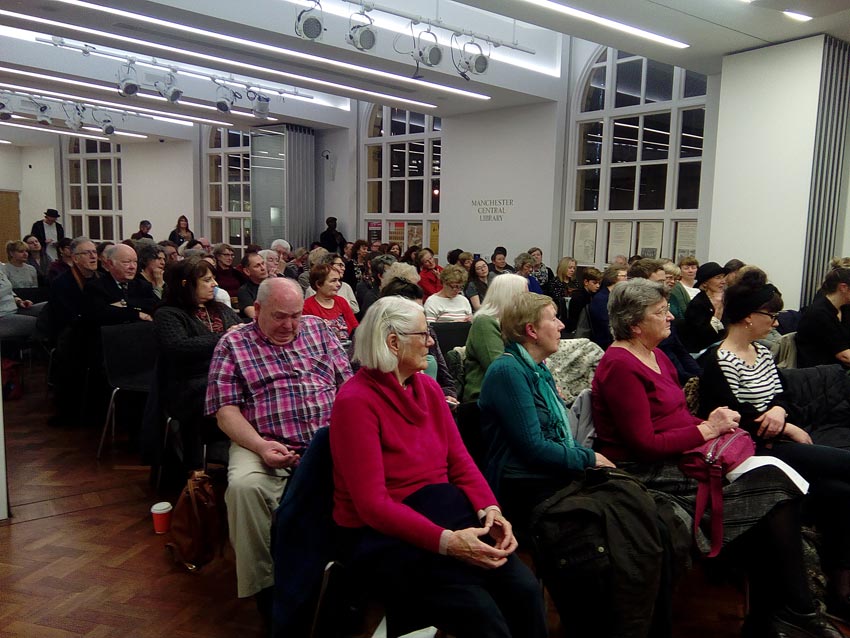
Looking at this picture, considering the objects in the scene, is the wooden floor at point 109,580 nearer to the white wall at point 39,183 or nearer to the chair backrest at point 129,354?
the chair backrest at point 129,354

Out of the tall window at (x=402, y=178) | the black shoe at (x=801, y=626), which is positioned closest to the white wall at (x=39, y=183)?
the tall window at (x=402, y=178)

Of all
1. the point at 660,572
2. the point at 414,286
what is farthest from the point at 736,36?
the point at 660,572

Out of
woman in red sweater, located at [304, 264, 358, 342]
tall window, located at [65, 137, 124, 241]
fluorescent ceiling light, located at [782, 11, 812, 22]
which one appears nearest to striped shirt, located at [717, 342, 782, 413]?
woman in red sweater, located at [304, 264, 358, 342]

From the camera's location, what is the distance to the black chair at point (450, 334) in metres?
4.75

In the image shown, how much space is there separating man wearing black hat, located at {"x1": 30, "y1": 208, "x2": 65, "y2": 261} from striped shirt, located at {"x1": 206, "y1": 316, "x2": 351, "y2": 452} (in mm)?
11509

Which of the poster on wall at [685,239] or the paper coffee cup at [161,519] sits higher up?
the poster on wall at [685,239]

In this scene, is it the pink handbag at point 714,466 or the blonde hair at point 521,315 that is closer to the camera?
the pink handbag at point 714,466

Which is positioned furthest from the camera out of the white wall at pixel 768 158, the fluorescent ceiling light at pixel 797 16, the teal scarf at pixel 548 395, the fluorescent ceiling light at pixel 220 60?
the fluorescent ceiling light at pixel 220 60

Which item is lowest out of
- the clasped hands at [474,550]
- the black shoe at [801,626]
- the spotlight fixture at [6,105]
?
the black shoe at [801,626]

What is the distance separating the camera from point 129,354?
4.48m

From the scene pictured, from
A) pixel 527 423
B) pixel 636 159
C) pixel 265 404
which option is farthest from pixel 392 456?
pixel 636 159

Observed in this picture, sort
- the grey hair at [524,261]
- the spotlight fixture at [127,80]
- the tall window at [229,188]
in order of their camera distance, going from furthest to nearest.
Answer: the tall window at [229,188]
the spotlight fixture at [127,80]
the grey hair at [524,261]

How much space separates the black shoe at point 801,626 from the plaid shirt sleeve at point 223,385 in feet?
7.34

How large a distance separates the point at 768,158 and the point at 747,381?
4.83 m
